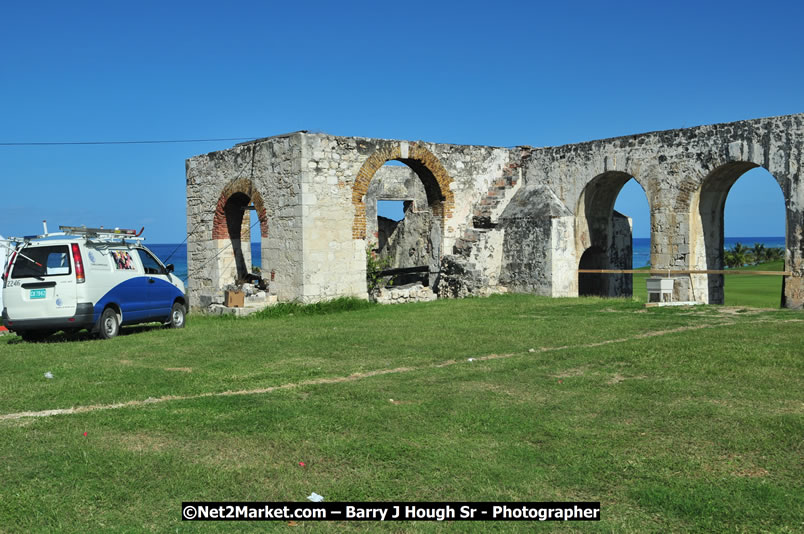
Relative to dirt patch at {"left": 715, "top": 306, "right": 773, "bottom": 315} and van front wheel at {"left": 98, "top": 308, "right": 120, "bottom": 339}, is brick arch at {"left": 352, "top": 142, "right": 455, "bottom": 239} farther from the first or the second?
dirt patch at {"left": 715, "top": 306, "right": 773, "bottom": 315}

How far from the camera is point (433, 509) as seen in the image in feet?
14.1

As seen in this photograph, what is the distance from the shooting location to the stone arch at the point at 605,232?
1844 centimetres

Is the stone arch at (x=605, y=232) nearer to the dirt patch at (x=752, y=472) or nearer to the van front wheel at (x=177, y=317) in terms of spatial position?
the van front wheel at (x=177, y=317)

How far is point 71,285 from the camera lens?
1152 centimetres

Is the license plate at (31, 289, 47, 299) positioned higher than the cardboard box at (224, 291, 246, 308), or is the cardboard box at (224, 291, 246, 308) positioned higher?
the license plate at (31, 289, 47, 299)

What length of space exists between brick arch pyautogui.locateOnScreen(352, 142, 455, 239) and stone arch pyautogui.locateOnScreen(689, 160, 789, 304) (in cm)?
559

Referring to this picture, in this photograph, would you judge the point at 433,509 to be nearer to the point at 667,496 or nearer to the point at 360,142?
the point at 667,496

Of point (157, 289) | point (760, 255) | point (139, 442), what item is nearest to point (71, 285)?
point (157, 289)

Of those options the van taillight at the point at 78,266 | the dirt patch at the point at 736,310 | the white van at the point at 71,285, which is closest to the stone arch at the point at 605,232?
the dirt patch at the point at 736,310

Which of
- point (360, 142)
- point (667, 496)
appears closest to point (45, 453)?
point (667, 496)

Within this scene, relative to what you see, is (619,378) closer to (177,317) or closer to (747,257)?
(177,317)

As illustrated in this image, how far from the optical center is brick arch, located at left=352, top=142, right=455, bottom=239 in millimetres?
16844

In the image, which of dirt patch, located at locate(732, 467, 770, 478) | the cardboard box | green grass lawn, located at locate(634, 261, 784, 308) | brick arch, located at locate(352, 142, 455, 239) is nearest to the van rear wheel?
the cardboard box

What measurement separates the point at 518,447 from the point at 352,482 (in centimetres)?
130
